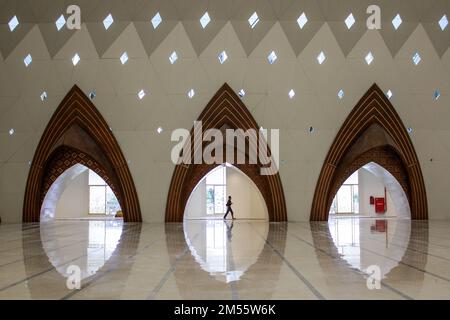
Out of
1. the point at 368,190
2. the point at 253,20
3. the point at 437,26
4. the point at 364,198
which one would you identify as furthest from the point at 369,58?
the point at 364,198

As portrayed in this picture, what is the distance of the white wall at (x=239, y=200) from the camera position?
26.1m

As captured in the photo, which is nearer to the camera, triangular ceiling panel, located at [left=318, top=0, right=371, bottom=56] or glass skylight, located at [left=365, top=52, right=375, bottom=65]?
triangular ceiling panel, located at [left=318, top=0, right=371, bottom=56]

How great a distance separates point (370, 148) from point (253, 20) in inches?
271

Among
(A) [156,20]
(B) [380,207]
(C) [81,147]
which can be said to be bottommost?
(B) [380,207]

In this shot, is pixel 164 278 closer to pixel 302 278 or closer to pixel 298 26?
pixel 302 278

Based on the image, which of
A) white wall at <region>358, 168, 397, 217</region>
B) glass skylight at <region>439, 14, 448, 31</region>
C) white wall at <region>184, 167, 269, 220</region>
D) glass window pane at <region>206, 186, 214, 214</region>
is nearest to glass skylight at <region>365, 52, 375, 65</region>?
glass skylight at <region>439, 14, 448, 31</region>

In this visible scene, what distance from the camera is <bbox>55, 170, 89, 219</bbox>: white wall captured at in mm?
28531

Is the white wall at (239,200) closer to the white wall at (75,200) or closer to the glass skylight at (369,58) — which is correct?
the white wall at (75,200)

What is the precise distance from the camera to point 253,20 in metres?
16.6

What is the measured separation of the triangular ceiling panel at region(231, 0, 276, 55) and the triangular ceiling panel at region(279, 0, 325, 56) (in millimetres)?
537

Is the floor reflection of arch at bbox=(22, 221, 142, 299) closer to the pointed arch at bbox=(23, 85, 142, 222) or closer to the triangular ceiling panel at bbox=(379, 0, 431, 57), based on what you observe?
the pointed arch at bbox=(23, 85, 142, 222)

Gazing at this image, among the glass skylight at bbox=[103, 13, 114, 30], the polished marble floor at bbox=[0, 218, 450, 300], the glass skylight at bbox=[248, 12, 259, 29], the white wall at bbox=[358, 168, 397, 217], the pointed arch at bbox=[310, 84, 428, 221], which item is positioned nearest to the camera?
the polished marble floor at bbox=[0, 218, 450, 300]
